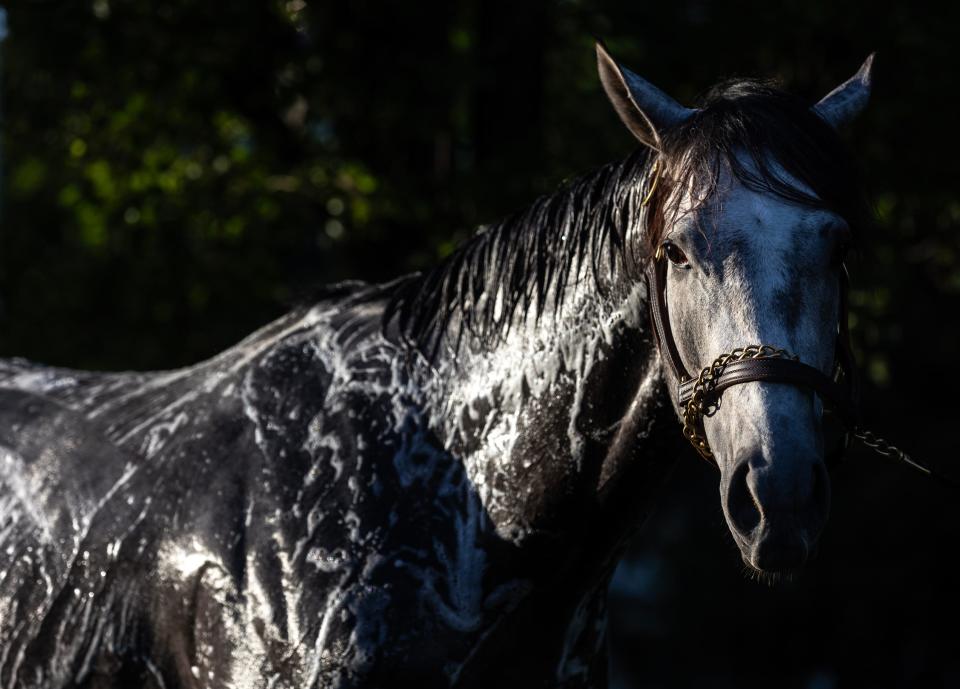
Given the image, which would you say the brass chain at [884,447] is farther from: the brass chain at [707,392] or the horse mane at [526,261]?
the horse mane at [526,261]

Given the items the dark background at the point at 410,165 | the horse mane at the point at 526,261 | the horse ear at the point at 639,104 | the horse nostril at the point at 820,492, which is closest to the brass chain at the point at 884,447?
the horse nostril at the point at 820,492

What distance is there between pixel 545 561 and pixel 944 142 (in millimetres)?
4894

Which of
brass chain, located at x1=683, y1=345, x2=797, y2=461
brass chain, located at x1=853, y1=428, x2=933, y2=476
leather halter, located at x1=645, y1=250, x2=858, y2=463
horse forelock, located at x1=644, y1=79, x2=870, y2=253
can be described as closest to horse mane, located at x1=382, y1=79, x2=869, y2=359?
horse forelock, located at x1=644, y1=79, x2=870, y2=253

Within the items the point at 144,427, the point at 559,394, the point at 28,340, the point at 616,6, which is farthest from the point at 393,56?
the point at 559,394

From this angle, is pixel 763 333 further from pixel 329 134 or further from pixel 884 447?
pixel 329 134

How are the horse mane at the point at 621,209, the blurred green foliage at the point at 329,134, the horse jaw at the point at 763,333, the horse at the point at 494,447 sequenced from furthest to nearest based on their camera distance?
the blurred green foliage at the point at 329,134, the horse mane at the point at 621,209, the horse at the point at 494,447, the horse jaw at the point at 763,333

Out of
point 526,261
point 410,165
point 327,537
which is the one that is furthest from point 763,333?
point 410,165

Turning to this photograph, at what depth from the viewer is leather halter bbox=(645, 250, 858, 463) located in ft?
7.45

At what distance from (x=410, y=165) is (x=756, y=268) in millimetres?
4880

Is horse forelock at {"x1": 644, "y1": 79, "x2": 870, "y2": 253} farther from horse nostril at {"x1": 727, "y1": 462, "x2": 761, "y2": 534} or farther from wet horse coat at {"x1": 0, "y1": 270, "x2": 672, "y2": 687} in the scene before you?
horse nostril at {"x1": 727, "y1": 462, "x2": 761, "y2": 534}

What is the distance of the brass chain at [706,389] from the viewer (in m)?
2.29

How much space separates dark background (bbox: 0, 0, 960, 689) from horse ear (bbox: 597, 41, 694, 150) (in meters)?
3.40

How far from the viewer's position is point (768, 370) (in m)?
2.26

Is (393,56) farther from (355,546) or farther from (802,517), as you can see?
(802,517)
